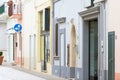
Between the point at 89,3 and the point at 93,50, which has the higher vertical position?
the point at 89,3

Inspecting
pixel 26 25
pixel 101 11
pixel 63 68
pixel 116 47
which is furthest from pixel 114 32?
pixel 26 25

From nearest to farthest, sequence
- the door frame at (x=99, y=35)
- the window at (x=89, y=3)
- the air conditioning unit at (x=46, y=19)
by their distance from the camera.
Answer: the door frame at (x=99, y=35) → the window at (x=89, y=3) → the air conditioning unit at (x=46, y=19)

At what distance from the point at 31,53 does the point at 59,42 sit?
9.55 metres

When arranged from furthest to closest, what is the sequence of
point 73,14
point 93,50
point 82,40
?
point 73,14 → point 82,40 → point 93,50

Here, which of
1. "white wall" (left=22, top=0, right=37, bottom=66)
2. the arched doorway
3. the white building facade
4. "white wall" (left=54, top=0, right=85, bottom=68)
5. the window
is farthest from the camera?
"white wall" (left=22, top=0, right=37, bottom=66)

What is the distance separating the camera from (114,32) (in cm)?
1898

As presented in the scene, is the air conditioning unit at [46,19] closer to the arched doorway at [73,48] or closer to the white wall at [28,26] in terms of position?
the white wall at [28,26]

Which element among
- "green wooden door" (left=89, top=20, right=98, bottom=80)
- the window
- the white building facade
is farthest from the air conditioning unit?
the window

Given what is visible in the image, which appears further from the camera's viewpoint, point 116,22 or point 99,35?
point 99,35

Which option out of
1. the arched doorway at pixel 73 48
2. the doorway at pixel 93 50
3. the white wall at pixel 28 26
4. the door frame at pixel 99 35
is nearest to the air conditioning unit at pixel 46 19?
the white wall at pixel 28 26

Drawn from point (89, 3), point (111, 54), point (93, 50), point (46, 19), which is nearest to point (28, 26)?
point (46, 19)

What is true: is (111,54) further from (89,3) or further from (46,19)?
(46,19)

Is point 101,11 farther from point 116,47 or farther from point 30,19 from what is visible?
point 30,19

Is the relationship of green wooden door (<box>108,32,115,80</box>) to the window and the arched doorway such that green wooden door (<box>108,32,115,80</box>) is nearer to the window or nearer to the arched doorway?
the window
